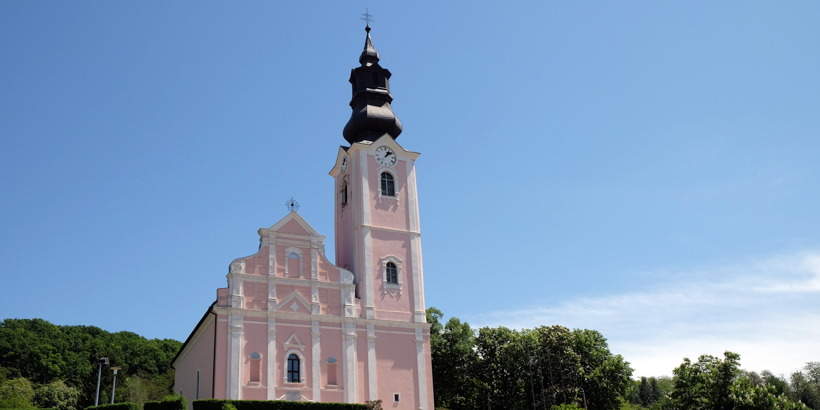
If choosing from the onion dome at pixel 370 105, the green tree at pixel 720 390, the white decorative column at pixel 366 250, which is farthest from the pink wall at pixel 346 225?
the green tree at pixel 720 390

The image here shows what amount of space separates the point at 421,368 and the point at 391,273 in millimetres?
5678

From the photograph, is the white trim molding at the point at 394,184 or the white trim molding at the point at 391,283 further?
→ the white trim molding at the point at 394,184

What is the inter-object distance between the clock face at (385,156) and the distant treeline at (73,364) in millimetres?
41463

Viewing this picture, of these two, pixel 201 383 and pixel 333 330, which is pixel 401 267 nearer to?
pixel 333 330

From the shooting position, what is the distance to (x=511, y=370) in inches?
1880

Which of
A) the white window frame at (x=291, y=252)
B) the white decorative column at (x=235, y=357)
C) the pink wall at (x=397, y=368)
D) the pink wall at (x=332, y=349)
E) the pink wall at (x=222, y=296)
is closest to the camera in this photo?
the white decorative column at (x=235, y=357)

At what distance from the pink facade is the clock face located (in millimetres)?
229

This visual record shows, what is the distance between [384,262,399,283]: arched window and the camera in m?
37.8

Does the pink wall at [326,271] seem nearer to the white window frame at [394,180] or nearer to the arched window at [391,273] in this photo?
the arched window at [391,273]

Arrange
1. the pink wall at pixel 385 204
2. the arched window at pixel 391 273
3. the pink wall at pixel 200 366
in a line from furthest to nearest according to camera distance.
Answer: the pink wall at pixel 385 204
the arched window at pixel 391 273
the pink wall at pixel 200 366

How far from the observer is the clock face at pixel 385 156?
40.2m

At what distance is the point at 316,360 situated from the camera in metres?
33.7

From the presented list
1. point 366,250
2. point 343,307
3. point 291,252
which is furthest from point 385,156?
point 343,307

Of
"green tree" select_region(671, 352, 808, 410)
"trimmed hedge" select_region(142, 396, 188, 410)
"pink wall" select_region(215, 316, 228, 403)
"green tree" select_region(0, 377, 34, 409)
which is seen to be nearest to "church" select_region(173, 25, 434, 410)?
"pink wall" select_region(215, 316, 228, 403)
